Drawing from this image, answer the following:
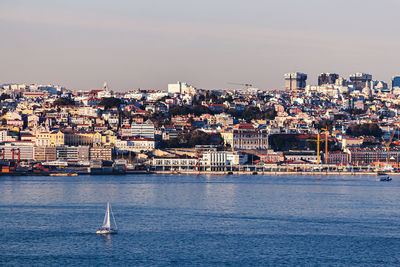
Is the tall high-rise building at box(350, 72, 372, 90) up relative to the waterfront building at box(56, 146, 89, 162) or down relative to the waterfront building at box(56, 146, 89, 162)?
up

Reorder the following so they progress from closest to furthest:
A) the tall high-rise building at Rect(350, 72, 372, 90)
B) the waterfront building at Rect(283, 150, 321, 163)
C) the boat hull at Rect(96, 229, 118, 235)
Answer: the boat hull at Rect(96, 229, 118, 235), the waterfront building at Rect(283, 150, 321, 163), the tall high-rise building at Rect(350, 72, 372, 90)

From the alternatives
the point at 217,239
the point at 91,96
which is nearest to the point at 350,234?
the point at 217,239

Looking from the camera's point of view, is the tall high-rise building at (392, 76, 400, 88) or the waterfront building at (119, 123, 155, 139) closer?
the waterfront building at (119, 123, 155, 139)

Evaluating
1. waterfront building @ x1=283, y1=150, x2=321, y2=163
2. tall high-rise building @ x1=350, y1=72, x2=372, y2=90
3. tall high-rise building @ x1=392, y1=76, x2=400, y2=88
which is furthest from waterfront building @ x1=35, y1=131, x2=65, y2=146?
tall high-rise building @ x1=392, y1=76, x2=400, y2=88

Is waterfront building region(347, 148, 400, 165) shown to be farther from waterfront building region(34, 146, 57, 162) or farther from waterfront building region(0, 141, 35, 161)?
waterfront building region(0, 141, 35, 161)

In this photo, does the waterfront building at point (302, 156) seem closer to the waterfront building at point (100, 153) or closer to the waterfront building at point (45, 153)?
the waterfront building at point (100, 153)

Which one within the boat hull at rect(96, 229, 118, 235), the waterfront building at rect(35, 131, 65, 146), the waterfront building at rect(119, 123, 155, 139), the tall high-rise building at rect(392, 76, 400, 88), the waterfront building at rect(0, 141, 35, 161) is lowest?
the boat hull at rect(96, 229, 118, 235)

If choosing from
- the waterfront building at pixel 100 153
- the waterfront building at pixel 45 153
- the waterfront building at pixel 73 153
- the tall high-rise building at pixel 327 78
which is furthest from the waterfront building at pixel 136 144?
the tall high-rise building at pixel 327 78
